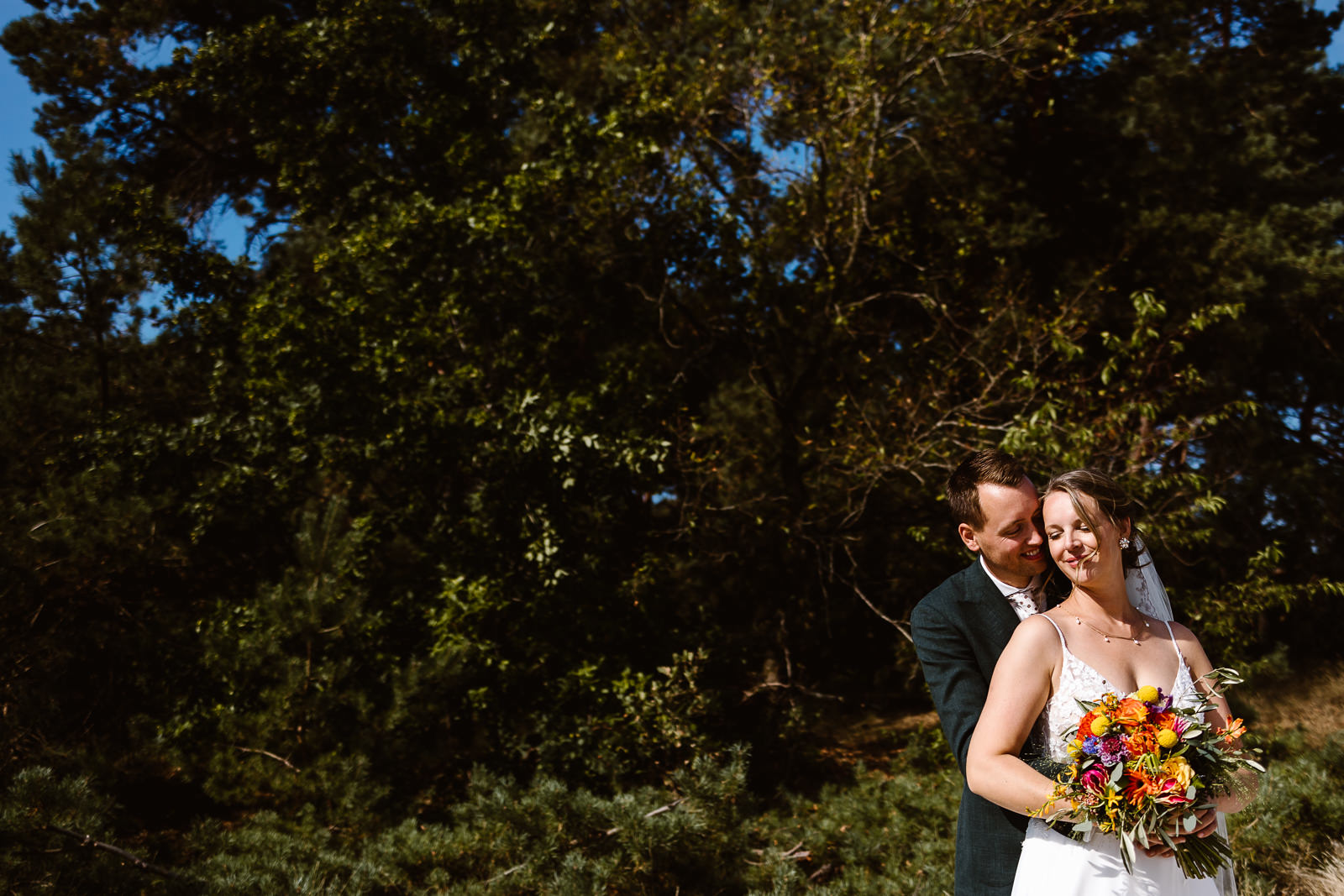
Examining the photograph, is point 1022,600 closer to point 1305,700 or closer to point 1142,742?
point 1142,742

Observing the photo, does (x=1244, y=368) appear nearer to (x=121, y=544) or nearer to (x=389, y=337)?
(x=389, y=337)

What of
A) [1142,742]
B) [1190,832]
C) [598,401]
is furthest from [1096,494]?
[598,401]

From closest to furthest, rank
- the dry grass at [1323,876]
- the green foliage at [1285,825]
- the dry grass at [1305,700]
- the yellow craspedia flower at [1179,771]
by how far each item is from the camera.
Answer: the yellow craspedia flower at [1179,771], the dry grass at [1323,876], the green foliage at [1285,825], the dry grass at [1305,700]

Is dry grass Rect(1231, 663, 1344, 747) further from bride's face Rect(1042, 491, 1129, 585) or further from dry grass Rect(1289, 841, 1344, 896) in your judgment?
bride's face Rect(1042, 491, 1129, 585)

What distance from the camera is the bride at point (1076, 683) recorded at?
2.01 m

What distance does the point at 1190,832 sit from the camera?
1.88 metres

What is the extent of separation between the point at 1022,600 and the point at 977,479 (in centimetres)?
36

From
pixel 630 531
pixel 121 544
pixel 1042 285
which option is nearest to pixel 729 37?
pixel 1042 285

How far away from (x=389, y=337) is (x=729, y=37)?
4.62 meters

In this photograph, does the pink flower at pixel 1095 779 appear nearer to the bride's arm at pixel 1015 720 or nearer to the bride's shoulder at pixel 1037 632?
the bride's arm at pixel 1015 720

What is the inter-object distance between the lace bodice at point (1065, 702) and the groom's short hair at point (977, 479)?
0.39 meters

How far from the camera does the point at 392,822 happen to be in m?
6.14

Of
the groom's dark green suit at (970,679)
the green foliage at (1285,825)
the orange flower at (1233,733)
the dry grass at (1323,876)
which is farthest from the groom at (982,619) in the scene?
the dry grass at (1323,876)

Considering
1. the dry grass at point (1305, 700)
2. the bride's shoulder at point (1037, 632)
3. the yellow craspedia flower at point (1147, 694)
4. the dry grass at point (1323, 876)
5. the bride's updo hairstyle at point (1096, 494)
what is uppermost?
the bride's updo hairstyle at point (1096, 494)
